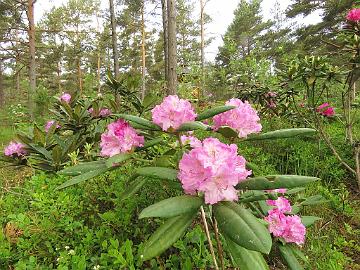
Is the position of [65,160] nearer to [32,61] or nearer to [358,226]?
[358,226]

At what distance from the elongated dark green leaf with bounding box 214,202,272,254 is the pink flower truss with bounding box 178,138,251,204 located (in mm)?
42

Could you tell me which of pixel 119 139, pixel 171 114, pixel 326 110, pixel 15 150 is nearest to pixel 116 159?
pixel 119 139

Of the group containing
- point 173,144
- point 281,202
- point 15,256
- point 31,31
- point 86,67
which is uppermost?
point 86,67

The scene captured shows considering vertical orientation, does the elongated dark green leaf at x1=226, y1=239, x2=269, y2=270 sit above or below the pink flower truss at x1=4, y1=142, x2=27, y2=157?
below

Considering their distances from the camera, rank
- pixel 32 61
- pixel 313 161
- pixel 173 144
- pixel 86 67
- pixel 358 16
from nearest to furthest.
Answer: pixel 173 144 < pixel 358 16 < pixel 313 161 < pixel 32 61 < pixel 86 67

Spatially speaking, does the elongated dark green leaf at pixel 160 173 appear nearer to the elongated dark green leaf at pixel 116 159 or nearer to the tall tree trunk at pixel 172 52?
the elongated dark green leaf at pixel 116 159

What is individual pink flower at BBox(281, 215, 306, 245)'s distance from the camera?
152cm

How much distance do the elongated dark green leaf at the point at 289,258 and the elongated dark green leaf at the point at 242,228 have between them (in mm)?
596

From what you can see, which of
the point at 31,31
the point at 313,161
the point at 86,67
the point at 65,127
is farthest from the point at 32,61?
the point at 86,67

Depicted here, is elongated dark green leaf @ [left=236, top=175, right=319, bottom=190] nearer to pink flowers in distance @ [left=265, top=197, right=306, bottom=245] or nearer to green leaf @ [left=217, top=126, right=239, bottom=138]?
green leaf @ [left=217, top=126, right=239, bottom=138]

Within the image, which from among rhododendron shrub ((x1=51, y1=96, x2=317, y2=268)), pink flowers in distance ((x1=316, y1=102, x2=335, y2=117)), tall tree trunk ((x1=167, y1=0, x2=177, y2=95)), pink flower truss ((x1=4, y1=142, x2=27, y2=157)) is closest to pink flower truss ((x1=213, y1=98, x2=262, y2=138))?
rhododendron shrub ((x1=51, y1=96, x2=317, y2=268))

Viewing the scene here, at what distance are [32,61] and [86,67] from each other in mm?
17091

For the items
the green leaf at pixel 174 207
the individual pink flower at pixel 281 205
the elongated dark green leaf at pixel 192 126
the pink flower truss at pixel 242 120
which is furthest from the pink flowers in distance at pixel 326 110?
the green leaf at pixel 174 207

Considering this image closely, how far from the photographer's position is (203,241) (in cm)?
172
